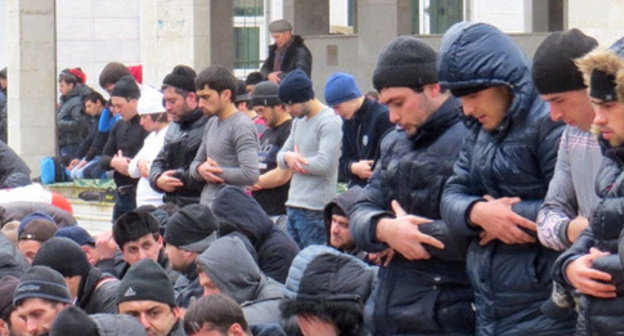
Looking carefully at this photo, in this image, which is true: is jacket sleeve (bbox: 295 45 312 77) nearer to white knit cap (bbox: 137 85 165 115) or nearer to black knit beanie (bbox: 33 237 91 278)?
white knit cap (bbox: 137 85 165 115)

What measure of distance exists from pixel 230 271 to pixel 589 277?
303 centimetres

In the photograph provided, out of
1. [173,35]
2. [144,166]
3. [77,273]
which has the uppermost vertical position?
[173,35]

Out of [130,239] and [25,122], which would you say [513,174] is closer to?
[130,239]

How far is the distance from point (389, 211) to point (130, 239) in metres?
3.14

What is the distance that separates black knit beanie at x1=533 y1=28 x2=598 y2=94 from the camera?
588cm

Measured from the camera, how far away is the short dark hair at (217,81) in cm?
1091

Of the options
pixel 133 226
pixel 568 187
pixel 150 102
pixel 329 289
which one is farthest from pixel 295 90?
pixel 568 187

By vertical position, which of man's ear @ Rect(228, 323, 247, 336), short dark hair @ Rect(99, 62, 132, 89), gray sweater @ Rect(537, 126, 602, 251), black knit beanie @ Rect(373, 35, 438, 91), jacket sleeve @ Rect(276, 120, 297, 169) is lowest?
man's ear @ Rect(228, 323, 247, 336)

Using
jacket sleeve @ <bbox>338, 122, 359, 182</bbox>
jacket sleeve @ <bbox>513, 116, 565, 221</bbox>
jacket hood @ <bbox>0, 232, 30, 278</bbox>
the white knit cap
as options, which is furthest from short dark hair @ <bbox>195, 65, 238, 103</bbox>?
jacket sleeve @ <bbox>513, 116, 565, 221</bbox>

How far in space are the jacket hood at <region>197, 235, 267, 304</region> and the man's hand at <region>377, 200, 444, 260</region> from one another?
1603 mm

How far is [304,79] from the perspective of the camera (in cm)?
1188

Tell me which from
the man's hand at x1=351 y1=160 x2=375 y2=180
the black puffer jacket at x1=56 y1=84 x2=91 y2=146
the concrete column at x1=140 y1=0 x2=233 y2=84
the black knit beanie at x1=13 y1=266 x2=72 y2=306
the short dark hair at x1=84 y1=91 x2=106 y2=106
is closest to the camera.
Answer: the black knit beanie at x1=13 y1=266 x2=72 y2=306

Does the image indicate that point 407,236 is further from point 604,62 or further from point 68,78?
point 68,78

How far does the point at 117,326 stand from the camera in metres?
7.44
